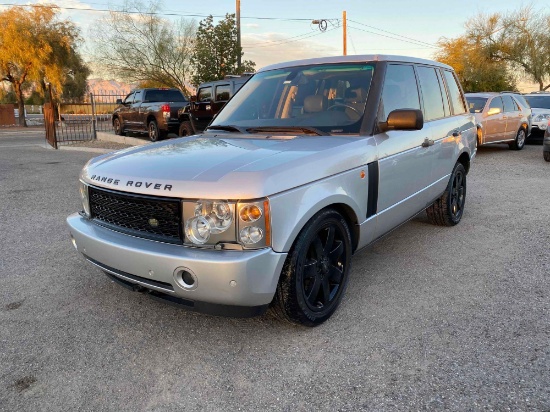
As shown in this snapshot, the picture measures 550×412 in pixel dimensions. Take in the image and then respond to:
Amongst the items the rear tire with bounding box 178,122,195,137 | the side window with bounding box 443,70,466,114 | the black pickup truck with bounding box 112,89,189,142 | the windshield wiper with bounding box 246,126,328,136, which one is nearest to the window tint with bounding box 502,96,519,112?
the side window with bounding box 443,70,466,114

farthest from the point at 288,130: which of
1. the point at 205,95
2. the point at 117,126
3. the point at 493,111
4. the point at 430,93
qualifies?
the point at 117,126

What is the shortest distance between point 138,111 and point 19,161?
473 cm

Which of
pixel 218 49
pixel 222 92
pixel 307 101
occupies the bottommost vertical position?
pixel 307 101

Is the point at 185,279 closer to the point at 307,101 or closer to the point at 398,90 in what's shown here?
the point at 307,101

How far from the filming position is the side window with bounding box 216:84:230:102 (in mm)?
12398

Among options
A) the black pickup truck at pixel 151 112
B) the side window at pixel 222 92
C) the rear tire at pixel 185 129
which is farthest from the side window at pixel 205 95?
the black pickup truck at pixel 151 112

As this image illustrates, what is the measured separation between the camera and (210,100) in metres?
12.8

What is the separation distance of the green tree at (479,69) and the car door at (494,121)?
91.0ft

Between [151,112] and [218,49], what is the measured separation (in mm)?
9870

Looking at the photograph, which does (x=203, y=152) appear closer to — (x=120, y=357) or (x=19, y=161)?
(x=120, y=357)

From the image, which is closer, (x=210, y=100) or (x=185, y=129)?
(x=210, y=100)

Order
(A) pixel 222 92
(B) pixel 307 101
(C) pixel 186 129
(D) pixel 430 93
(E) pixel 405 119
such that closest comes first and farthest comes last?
1. (E) pixel 405 119
2. (B) pixel 307 101
3. (D) pixel 430 93
4. (A) pixel 222 92
5. (C) pixel 186 129

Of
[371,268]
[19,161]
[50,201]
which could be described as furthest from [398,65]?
[19,161]

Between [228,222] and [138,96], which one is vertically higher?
[138,96]
